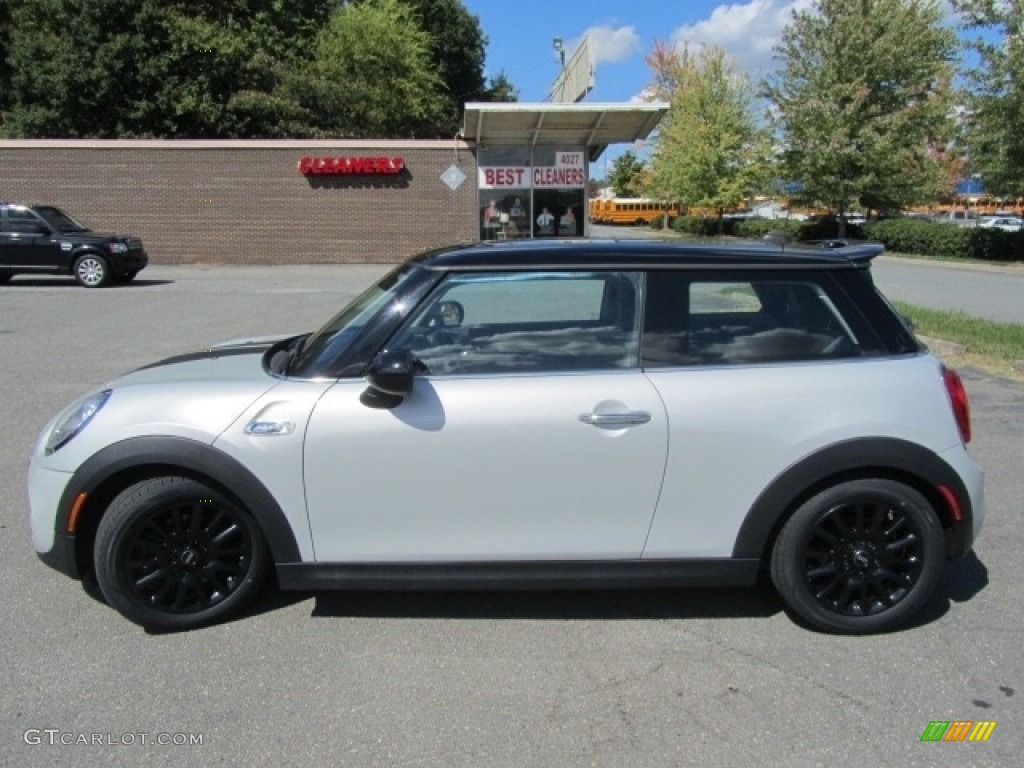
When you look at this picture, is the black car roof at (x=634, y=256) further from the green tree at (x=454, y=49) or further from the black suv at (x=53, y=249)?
the green tree at (x=454, y=49)

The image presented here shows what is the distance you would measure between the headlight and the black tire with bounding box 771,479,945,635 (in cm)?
281

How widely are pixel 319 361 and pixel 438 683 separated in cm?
133

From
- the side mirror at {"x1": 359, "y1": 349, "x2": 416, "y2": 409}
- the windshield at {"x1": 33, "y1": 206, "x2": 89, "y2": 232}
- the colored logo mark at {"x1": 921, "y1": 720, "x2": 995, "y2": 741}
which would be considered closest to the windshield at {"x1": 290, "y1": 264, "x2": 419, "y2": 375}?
the side mirror at {"x1": 359, "y1": 349, "x2": 416, "y2": 409}

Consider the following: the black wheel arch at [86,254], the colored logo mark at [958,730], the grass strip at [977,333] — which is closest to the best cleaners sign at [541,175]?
the black wheel arch at [86,254]

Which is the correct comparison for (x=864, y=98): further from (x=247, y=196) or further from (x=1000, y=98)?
(x=247, y=196)

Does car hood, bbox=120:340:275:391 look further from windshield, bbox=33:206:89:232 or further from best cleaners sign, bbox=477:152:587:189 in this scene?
best cleaners sign, bbox=477:152:587:189

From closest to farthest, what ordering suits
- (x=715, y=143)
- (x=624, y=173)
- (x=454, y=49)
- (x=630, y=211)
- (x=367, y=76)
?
(x=367, y=76), (x=715, y=143), (x=454, y=49), (x=630, y=211), (x=624, y=173)

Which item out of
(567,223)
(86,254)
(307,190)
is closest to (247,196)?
(307,190)

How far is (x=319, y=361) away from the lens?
3314 millimetres

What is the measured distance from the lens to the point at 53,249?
671 inches

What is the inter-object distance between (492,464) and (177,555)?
4.38ft

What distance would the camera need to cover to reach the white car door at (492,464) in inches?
123

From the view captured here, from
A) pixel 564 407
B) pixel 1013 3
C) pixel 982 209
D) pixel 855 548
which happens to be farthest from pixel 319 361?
pixel 982 209

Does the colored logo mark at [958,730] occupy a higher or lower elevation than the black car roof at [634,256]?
lower
